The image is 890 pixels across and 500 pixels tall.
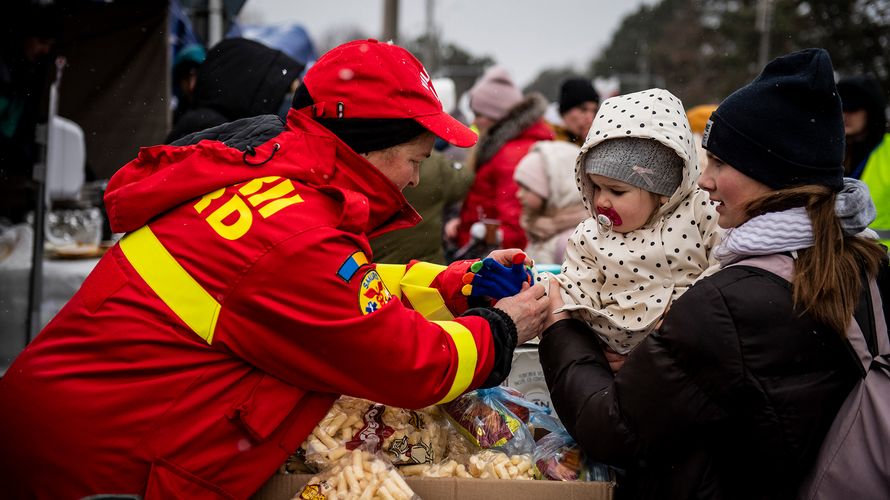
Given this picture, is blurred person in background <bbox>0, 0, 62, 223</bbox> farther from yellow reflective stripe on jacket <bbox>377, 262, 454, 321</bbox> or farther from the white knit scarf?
the white knit scarf

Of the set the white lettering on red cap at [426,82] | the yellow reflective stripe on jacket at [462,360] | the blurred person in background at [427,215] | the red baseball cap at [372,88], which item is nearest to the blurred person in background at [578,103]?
the blurred person in background at [427,215]

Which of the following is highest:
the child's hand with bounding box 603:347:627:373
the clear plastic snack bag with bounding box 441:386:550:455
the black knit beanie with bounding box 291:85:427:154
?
the black knit beanie with bounding box 291:85:427:154

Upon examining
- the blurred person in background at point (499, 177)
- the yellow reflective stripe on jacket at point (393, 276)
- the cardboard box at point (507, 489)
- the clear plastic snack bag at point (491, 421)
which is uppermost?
the yellow reflective stripe on jacket at point (393, 276)

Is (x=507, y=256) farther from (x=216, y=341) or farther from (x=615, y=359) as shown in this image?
(x=216, y=341)

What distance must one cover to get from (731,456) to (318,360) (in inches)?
39.5

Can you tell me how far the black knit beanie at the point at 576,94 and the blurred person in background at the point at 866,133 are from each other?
1830 millimetres

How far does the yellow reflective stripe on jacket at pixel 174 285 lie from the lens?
1.81 meters

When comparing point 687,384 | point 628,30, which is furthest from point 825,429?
point 628,30

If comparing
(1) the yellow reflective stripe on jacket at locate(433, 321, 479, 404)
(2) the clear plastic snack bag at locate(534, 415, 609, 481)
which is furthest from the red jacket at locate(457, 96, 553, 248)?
(1) the yellow reflective stripe on jacket at locate(433, 321, 479, 404)

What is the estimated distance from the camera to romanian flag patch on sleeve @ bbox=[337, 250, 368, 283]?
5.86 ft

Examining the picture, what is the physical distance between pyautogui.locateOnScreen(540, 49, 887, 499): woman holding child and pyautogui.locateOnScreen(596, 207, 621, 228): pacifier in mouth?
35cm

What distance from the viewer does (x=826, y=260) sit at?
5.88 feet

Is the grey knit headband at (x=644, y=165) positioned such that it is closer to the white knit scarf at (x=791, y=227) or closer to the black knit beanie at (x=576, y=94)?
the white knit scarf at (x=791, y=227)

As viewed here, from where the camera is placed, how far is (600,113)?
2.37 metres
